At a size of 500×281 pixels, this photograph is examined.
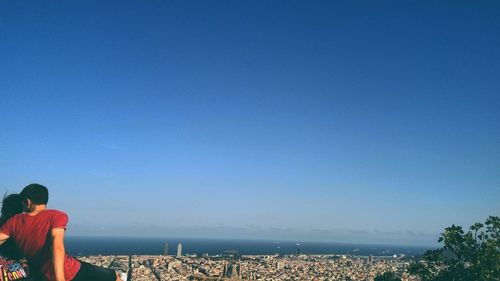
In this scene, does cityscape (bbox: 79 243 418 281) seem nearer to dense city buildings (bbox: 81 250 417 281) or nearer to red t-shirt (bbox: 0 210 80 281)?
dense city buildings (bbox: 81 250 417 281)

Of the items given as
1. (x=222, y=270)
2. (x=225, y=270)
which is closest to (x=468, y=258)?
(x=225, y=270)

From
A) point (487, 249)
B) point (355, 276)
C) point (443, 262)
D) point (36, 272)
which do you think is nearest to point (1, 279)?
point (36, 272)

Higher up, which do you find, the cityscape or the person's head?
the person's head

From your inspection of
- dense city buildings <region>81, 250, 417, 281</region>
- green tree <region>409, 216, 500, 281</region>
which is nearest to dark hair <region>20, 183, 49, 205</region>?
green tree <region>409, 216, 500, 281</region>

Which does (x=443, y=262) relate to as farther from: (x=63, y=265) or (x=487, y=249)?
(x=63, y=265)

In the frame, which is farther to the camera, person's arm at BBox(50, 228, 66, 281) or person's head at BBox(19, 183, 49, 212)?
person's head at BBox(19, 183, 49, 212)

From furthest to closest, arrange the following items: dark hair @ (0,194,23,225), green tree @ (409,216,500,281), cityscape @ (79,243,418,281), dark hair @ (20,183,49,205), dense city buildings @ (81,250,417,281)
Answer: dense city buildings @ (81,250,417,281)
cityscape @ (79,243,418,281)
green tree @ (409,216,500,281)
dark hair @ (0,194,23,225)
dark hair @ (20,183,49,205)
